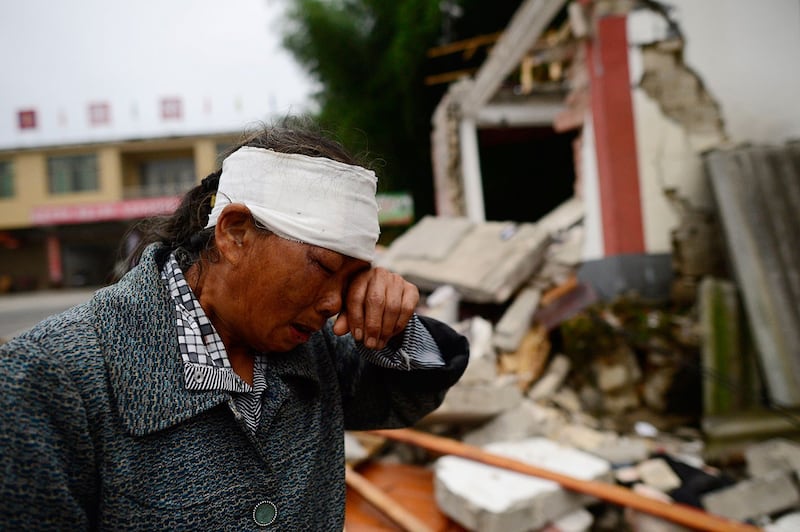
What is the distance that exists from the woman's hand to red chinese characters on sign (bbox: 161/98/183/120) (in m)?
27.0

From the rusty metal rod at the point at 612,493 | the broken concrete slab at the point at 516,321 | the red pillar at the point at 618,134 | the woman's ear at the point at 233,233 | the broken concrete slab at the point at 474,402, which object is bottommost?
the rusty metal rod at the point at 612,493

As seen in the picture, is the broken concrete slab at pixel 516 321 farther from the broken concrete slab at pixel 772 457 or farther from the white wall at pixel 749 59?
the white wall at pixel 749 59

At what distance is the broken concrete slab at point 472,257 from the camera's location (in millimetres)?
4660

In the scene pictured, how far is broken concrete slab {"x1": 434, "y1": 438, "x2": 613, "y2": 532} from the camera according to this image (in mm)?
2182

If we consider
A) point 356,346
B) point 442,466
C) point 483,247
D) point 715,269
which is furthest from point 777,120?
point 356,346

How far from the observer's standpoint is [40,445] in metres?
0.78

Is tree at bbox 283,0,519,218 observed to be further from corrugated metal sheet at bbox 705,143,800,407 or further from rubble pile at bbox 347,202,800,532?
corrugated metal sheet at bbox 705,143,800,407

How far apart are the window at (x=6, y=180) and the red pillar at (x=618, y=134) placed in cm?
2614

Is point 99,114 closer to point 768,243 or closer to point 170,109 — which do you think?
point 170,109

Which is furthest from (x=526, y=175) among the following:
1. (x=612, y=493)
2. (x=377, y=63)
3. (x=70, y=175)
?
(x=70, y=175)

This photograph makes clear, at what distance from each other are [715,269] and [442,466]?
345 centimetres

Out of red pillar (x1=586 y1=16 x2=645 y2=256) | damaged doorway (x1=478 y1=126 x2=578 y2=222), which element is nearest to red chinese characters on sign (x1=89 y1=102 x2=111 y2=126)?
damaged doorway (x1=478 y1=126 x2=578 y2=222)

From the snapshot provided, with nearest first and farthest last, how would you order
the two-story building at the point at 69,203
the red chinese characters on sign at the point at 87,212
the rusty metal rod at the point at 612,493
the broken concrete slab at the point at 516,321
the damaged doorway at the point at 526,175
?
the rusty metal rod at the point at 612,493
the broken concrete slab at the point at 516,321
the damaged doorway at the point at 526,175
the red chinese characters on sign at the point at 87,212
the two-story building at the point at 69,203

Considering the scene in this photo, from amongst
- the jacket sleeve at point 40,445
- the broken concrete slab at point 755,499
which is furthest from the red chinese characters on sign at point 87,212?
the jacket sleeve at point 40,445
